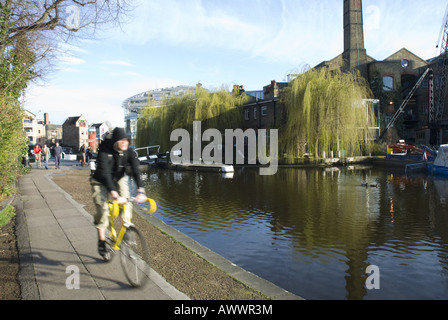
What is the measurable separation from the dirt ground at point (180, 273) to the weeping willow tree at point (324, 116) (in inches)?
881

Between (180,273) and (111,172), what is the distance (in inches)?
68.7

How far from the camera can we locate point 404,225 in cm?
880

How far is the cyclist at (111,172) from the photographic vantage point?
4695 mm

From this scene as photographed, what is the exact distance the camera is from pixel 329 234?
802 cm

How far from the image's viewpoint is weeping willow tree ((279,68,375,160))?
1050 inches

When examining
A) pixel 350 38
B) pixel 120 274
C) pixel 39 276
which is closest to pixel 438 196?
pixel 120 274

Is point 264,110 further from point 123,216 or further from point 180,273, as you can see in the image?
point 123,216

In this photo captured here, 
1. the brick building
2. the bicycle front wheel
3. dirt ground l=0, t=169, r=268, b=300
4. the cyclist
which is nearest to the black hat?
the cyclist

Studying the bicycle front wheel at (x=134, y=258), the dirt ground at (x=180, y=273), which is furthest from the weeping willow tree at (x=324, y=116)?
the bicycle front wheel at (x=134, y=258)

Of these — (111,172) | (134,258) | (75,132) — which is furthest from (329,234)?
(75,132)

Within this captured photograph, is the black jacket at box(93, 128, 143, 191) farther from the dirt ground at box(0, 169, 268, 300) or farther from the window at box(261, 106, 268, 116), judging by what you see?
the window at box(261, 106, 268, 116)

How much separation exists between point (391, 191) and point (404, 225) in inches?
252

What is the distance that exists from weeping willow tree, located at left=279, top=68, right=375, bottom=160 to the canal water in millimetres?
12145
